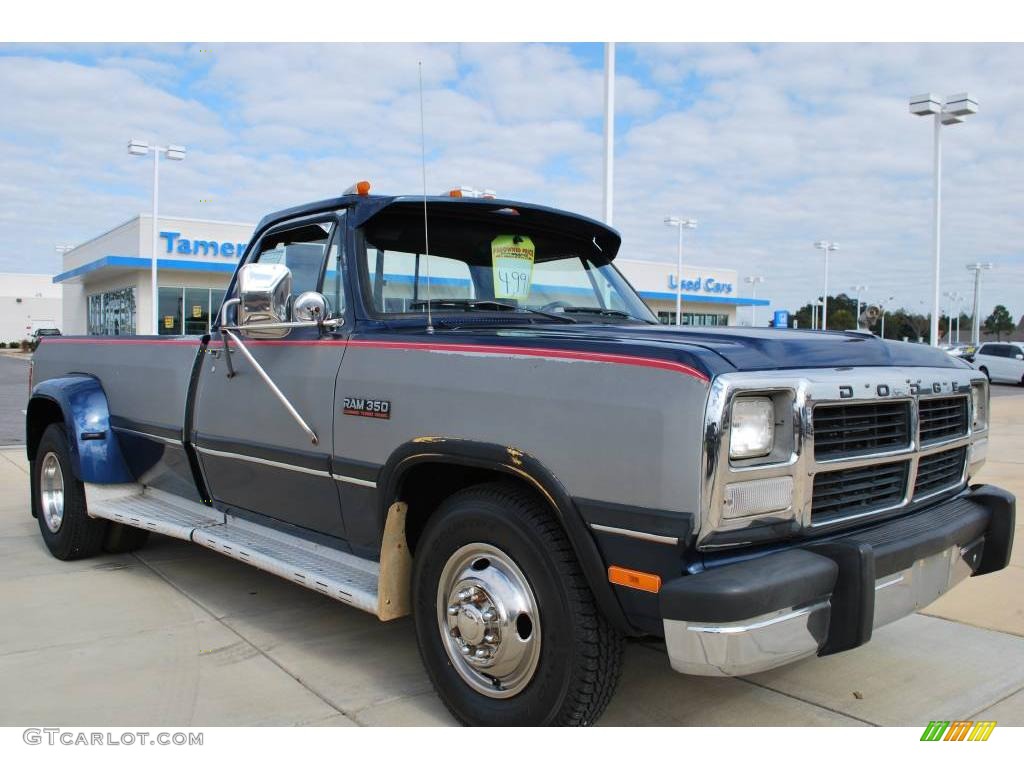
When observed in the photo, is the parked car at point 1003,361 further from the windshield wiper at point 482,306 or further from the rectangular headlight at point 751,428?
the rectangular headlight at point 751,428

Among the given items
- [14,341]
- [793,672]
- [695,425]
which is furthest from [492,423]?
[14,341]

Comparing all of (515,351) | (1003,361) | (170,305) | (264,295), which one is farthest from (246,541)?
(1003,361)

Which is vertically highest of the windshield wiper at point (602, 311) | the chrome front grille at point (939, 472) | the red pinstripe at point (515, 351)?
the windshield wiper at point (602, 311)

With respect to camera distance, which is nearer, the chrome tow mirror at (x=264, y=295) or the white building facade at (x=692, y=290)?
the chrome tow mirror at (x=264, y=295)

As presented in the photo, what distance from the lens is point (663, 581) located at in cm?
252

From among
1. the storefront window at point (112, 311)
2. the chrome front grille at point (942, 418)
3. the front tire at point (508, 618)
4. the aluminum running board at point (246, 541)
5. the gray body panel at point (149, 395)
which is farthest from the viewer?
the storefront window at point (112, 311)

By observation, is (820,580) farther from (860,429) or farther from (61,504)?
(61,504)

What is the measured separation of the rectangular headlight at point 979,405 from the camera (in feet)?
12.1

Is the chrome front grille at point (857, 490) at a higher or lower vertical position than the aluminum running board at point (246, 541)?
higher

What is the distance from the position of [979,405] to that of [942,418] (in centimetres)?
54

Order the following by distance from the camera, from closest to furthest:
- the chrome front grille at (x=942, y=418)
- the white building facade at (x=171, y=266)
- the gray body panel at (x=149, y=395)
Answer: the chrome front grille at (x=942, y=418)
the gray body panel at (x=149, y=395)
the white building facade at (x=171, y=266)

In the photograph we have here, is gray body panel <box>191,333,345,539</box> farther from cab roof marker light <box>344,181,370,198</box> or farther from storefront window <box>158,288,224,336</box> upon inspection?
storefront window <box>158,288,224,336</box>

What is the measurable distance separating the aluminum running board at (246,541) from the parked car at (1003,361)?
99.1 ft

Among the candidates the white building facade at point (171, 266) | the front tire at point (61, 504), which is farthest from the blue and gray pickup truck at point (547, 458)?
the white building facade at point (171, 266)
